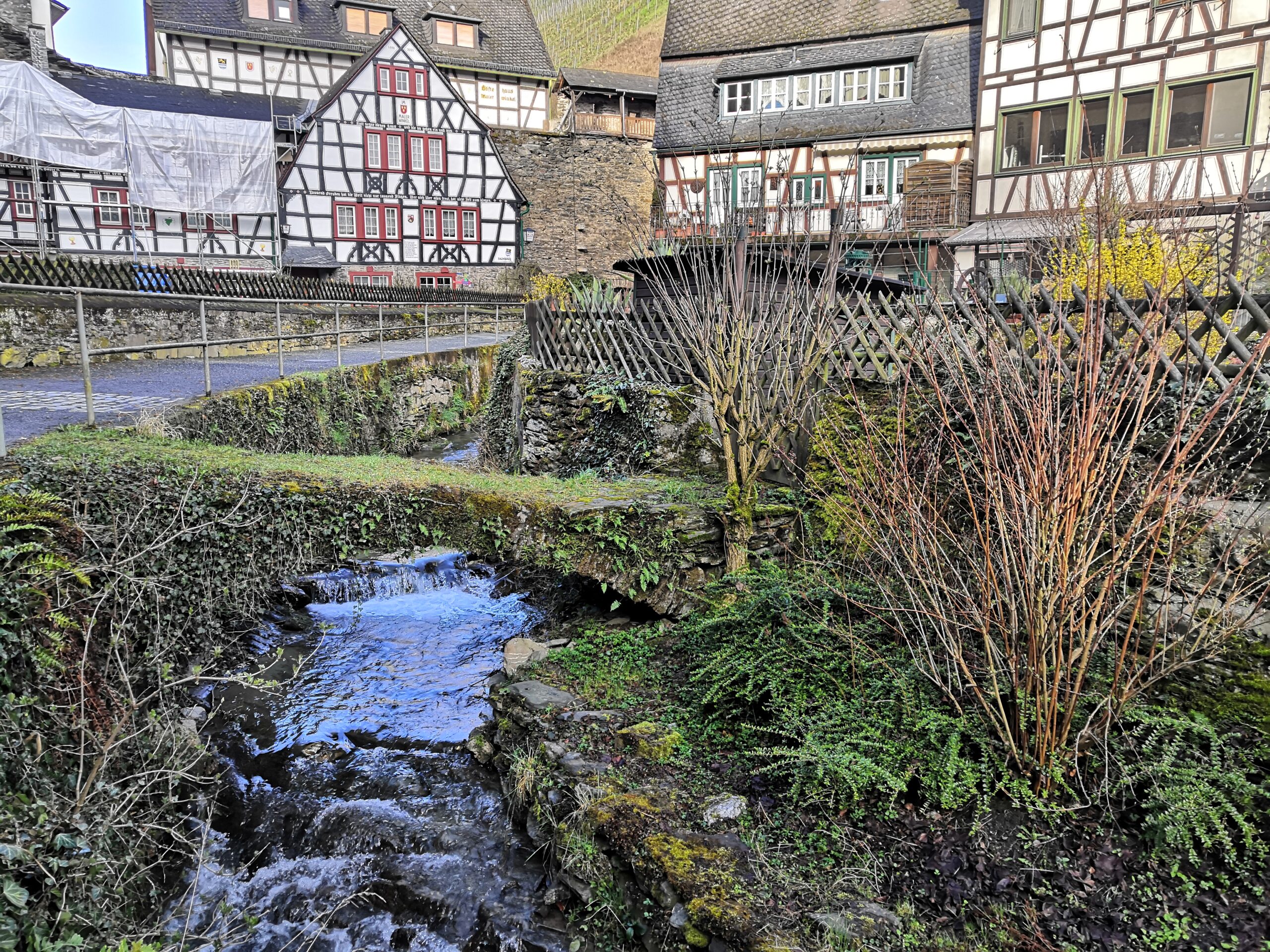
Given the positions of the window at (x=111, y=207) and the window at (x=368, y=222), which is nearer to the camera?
the window at (x=111, y=207)

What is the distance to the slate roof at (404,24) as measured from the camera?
36.9 metres

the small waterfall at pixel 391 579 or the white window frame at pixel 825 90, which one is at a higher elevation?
the white window frame at pixel 825 90

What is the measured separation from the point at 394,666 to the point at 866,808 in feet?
14.7

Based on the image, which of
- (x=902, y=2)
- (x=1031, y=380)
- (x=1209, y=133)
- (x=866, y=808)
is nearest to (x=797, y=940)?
(x=866, y=808)

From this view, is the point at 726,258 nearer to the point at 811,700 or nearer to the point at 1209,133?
the point at 811,700

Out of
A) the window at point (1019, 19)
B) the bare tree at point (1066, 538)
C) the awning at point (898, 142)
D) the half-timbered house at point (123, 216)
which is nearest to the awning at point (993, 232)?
the awning at point (898, 142)

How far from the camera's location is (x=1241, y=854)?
11.6 ft

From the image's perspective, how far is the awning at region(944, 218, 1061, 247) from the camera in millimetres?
20844

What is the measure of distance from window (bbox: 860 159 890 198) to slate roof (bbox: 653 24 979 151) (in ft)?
2.72

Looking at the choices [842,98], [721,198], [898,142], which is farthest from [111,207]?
[721,198]

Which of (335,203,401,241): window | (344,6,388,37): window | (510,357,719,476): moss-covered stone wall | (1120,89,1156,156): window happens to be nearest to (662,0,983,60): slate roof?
(1120,89,1156,156): window

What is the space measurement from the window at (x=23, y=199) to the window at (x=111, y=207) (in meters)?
1.83

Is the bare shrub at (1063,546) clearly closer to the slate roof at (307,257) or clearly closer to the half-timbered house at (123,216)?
the half-timbered house at (123,216)

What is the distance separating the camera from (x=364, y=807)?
5.51m
